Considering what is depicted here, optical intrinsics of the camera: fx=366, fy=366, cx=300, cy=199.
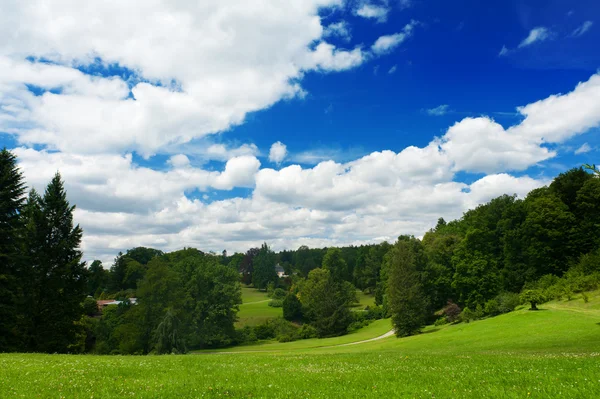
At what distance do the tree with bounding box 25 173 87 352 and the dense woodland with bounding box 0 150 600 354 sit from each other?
98 mm

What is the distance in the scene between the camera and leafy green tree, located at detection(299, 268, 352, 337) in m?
87.7

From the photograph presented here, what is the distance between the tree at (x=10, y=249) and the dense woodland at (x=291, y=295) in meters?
0.10

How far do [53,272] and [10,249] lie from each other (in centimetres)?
638

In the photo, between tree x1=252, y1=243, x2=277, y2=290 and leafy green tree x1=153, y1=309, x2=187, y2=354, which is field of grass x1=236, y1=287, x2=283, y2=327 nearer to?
tree x1=252, y1=243, x2=277, y2=290

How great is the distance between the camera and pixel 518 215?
6825 centimetres

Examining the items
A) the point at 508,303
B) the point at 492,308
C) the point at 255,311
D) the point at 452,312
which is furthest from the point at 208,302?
the point at 508,303

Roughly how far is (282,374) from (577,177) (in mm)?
70117

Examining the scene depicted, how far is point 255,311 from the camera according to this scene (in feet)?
371

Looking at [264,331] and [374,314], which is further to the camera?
[374,314]

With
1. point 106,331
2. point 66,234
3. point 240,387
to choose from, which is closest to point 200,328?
point 106,331

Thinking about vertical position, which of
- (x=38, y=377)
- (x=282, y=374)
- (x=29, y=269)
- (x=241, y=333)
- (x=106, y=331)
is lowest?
(x=241, y=333)

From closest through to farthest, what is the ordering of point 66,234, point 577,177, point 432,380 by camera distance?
1. point 432,380
2. point 66,234
3. point 577,177

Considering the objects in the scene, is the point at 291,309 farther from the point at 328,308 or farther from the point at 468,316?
the point at 468,316

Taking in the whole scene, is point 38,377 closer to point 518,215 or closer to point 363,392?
point 363,392
